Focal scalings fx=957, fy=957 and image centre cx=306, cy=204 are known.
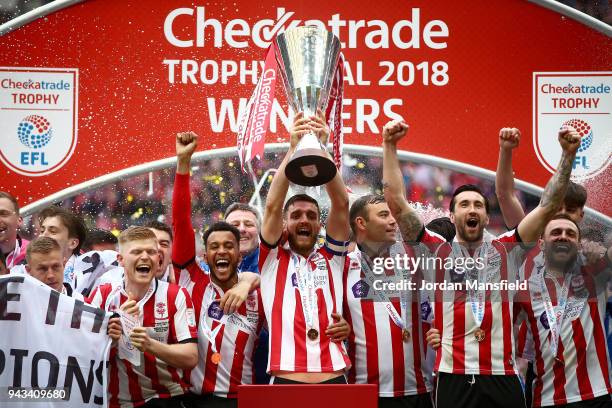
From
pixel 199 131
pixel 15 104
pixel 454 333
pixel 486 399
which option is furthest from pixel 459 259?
pixel 15 104

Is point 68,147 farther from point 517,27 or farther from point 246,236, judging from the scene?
point 517,27

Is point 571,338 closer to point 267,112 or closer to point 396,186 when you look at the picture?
point 396,186

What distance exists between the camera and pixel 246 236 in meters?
4.26

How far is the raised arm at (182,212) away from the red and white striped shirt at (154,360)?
20 centimetres

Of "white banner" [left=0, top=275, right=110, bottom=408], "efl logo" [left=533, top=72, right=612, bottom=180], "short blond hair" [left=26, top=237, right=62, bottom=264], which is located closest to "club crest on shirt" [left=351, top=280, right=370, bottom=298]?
"white banner" [left=0, top=275, right=110, bottom=408]

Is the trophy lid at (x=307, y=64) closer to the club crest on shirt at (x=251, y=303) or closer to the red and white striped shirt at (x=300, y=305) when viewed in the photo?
the red and white striped shirt at (x=300, y=305)

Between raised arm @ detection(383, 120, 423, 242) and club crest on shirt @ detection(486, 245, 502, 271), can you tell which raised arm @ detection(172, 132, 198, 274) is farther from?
club crest on shirt @ detection(486, 245, 502, 271)

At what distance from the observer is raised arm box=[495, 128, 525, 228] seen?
146 inches

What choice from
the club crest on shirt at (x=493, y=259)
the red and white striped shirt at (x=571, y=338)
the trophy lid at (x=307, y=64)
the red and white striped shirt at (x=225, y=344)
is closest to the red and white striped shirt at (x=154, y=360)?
the red and white striped shirt at (x=225, y=344)

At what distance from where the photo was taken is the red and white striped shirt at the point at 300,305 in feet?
11.3

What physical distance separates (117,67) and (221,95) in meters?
0.57

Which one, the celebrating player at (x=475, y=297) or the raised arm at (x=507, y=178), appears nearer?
the celebrating player at (x=475, y=297)

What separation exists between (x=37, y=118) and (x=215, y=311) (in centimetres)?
192

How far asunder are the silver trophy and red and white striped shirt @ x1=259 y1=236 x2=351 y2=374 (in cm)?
38
